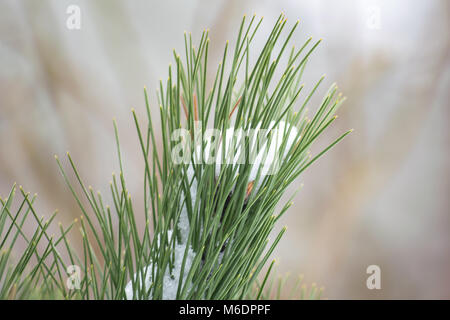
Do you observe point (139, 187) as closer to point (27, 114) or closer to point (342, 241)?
point (27, 114)

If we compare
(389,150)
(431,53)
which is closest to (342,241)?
(389,150)

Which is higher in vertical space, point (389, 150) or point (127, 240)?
point (389, 150)

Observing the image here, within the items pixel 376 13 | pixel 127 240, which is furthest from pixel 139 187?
pixel 127 240
